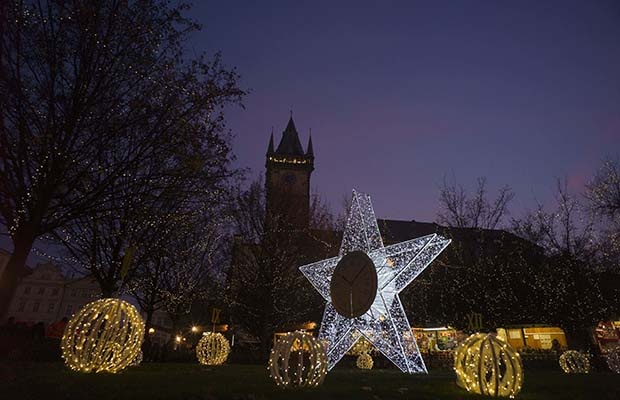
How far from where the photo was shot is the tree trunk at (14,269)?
23.3 feet

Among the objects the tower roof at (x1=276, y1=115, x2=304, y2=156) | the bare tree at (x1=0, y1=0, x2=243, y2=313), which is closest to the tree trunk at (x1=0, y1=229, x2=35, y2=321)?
the bare tree at (x1=0, y1=0, x2=243, y2=313)

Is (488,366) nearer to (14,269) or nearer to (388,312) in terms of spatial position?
(388,312)

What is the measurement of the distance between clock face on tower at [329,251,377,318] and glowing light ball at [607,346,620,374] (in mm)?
11646

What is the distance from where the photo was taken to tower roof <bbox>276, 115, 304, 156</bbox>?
207ft

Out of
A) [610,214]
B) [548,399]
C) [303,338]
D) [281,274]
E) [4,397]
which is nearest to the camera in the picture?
[4,397]

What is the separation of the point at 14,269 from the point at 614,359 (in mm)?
20845

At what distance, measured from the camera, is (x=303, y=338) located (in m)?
8.27

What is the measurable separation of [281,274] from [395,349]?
10.9m

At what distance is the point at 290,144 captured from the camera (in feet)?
211

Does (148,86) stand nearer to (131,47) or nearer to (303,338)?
(131,47)

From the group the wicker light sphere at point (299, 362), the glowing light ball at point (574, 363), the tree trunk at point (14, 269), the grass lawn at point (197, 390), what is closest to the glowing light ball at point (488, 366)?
the grass lawn at point (197, 390)

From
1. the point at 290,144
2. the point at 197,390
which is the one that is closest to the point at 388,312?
the point at 197,390

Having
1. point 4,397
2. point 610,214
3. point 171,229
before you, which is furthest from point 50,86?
point 610,214

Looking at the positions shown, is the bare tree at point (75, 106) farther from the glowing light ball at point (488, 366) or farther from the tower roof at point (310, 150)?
the tower roof at point (310, 150)
